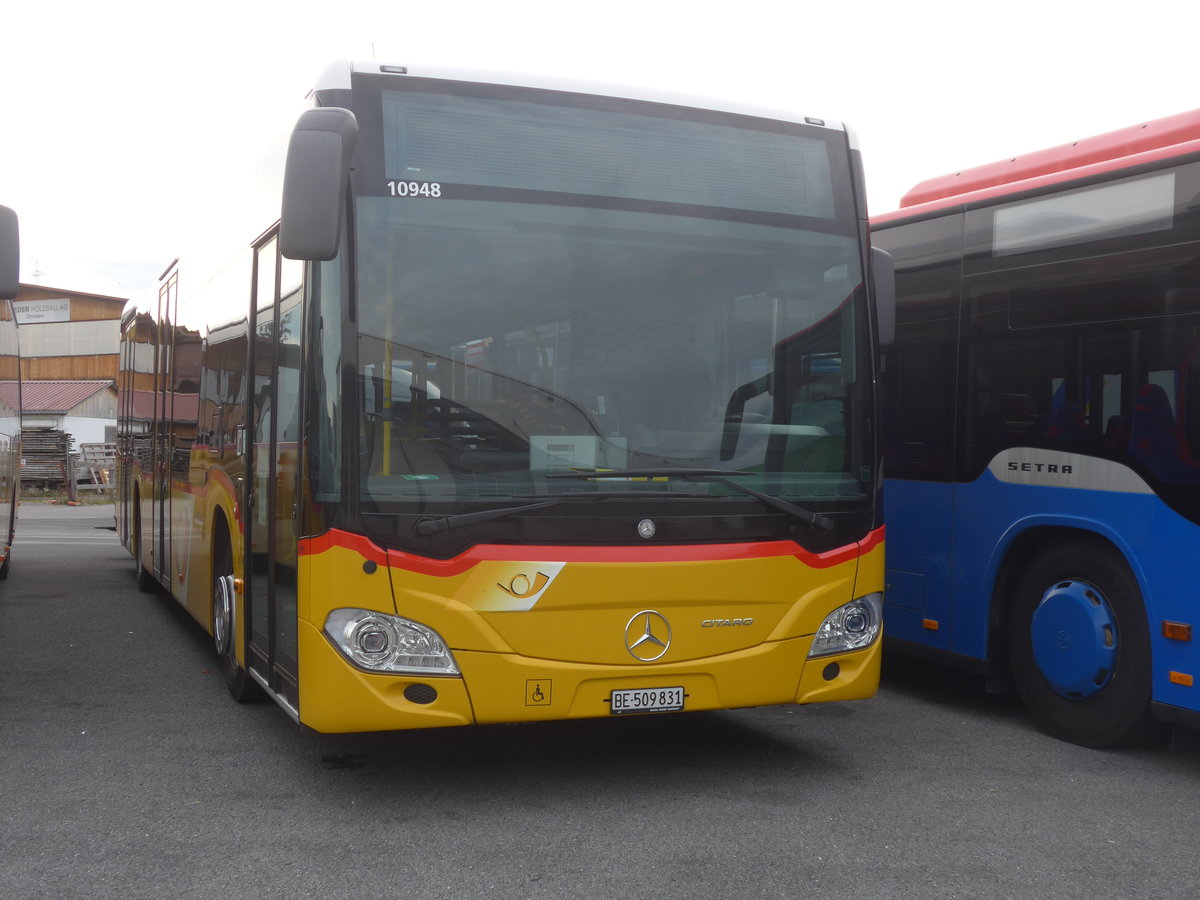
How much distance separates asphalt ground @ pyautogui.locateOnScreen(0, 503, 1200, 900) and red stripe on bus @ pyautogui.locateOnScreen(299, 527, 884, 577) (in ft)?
3.40

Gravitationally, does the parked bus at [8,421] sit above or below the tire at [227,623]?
above

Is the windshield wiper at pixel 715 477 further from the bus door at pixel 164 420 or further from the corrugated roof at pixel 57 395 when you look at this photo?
the corrugated roof at pixel 57 395

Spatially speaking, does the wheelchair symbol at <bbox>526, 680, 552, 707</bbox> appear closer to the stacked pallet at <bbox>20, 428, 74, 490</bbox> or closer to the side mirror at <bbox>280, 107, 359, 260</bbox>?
the side mirror at <bbox>280, 107, 359, 260</bbox>

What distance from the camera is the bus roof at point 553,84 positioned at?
5422 millimetres

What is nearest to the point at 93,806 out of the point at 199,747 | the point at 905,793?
the point at 199,747

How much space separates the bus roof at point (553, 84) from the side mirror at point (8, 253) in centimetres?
196

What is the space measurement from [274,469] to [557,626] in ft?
5.62

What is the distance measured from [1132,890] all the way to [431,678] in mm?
2688

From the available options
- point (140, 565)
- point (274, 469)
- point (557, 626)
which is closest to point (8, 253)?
point (274, 469)

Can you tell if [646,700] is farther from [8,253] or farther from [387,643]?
[8,253]

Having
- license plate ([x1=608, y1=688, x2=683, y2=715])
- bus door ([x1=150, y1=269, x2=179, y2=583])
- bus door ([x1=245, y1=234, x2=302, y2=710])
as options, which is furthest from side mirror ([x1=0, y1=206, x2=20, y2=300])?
bus door ([x1=150, y1=269, x2=179, y2=583])

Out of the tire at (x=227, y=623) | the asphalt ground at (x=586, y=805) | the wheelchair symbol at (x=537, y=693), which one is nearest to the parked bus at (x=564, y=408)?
the wheelchair symbol at (x=537, y=693)

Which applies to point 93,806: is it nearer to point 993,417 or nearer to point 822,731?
point 822,731

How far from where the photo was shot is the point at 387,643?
525cm
